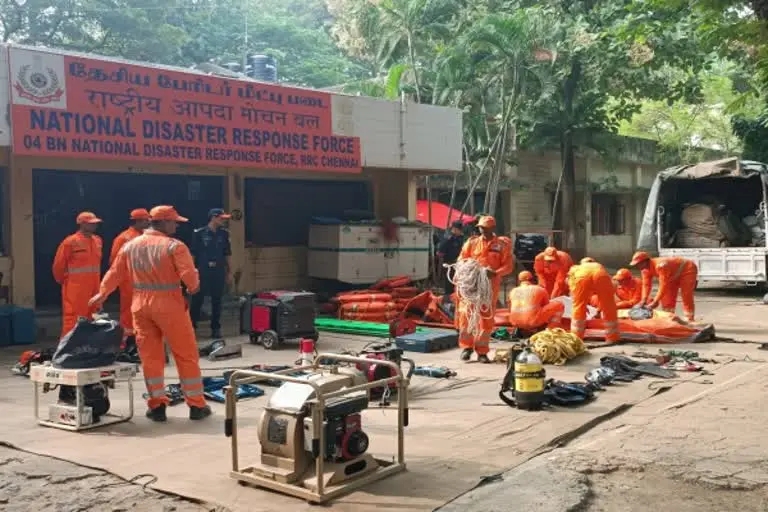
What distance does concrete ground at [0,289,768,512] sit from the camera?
5.14 metres

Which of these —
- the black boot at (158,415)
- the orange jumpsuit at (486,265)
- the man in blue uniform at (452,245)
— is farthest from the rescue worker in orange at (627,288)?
the black boot at (158,415)

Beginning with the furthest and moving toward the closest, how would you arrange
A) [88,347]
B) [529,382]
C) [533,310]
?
[533,310], [529,382], [88,347]

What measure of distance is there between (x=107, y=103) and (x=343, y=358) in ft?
23.6

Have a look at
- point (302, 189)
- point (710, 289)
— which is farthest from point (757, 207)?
point (302, 189)

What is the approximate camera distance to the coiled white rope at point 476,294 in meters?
10.0

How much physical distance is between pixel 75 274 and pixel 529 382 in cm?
571

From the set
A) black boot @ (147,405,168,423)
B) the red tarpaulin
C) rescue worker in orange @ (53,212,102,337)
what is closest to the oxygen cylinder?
black boot @ (147,405,168,423)

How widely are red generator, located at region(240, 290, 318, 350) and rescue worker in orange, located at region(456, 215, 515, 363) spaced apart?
7.14 ft

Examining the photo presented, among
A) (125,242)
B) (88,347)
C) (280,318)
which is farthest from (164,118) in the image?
(88,347)

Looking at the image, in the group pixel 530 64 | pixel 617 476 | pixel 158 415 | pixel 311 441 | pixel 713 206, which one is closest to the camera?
pixel 311 441

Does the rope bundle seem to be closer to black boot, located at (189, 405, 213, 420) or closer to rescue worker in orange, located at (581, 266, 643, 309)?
rescue worker in orange, located at (581, 266, 643, 309)

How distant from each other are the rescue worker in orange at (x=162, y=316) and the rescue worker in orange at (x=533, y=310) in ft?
18.2

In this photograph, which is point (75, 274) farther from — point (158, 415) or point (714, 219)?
point (714, 219)

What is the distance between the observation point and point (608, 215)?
2894cm
